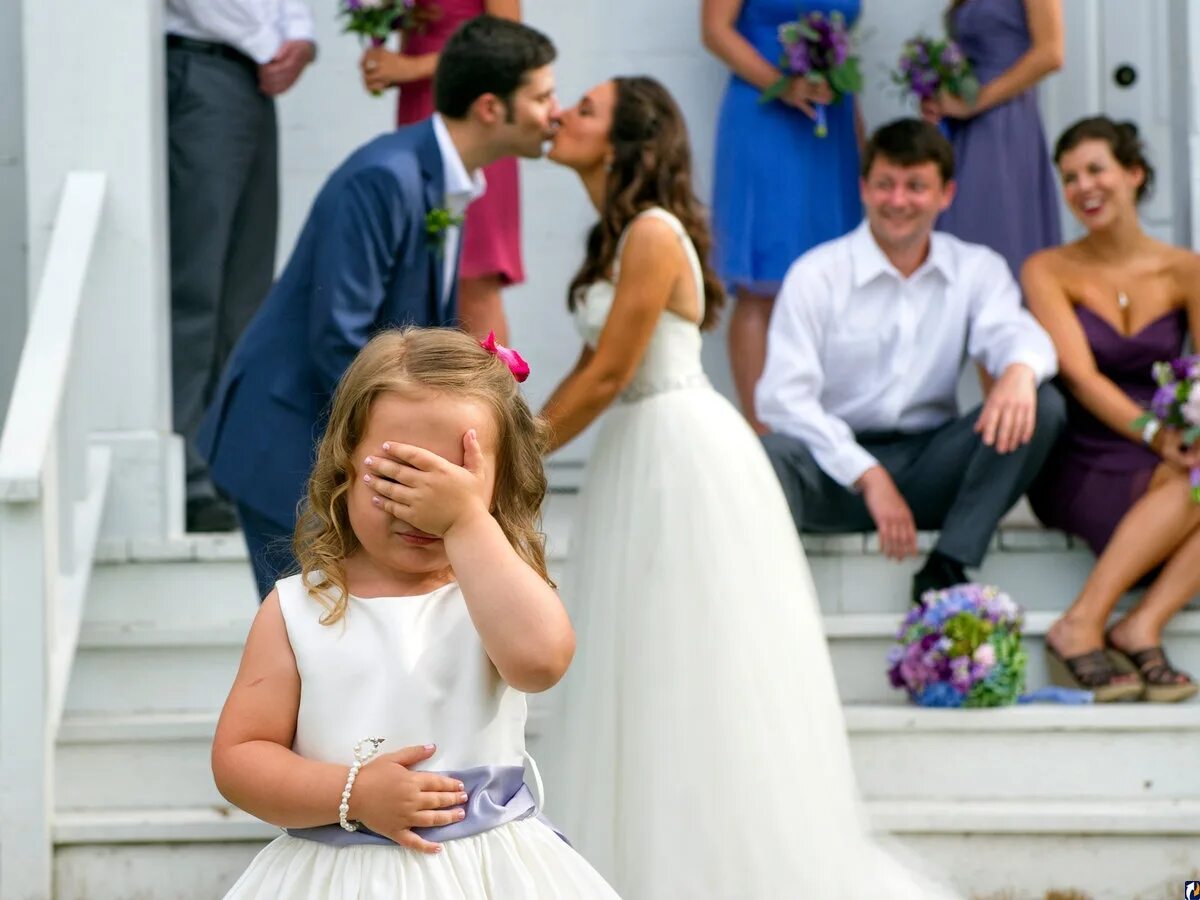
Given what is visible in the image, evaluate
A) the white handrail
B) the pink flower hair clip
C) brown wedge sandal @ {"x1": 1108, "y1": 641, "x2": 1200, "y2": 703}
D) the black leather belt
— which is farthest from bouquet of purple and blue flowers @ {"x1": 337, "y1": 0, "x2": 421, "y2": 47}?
the pink flower hair clip

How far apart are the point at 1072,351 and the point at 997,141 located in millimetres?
1065

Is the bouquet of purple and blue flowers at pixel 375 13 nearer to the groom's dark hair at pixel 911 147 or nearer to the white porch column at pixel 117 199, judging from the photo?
the white porch column at pixel 117 199

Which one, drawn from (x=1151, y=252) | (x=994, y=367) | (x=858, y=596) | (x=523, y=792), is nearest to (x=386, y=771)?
(x=523, y=792)

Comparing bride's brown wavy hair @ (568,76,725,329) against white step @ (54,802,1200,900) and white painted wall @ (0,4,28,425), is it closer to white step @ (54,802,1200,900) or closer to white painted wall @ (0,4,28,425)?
white step @ (54,802,1200,900)

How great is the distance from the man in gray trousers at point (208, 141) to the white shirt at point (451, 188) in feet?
5.38

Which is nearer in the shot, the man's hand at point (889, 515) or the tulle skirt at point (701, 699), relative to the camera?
the tulle skirt at point (701, 699)

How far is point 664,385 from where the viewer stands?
4.08 metres

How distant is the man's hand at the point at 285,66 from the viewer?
17.7ft

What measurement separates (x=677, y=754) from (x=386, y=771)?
189cm

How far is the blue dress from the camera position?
19.0 feet

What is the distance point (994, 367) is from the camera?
4820 mm

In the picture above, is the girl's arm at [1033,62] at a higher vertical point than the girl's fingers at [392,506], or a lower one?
higher

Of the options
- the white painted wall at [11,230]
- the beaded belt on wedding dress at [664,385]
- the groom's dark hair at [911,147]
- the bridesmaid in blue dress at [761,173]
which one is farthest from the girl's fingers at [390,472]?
the white painted wall at [11,230]

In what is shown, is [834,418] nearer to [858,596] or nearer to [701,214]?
[858,596]
